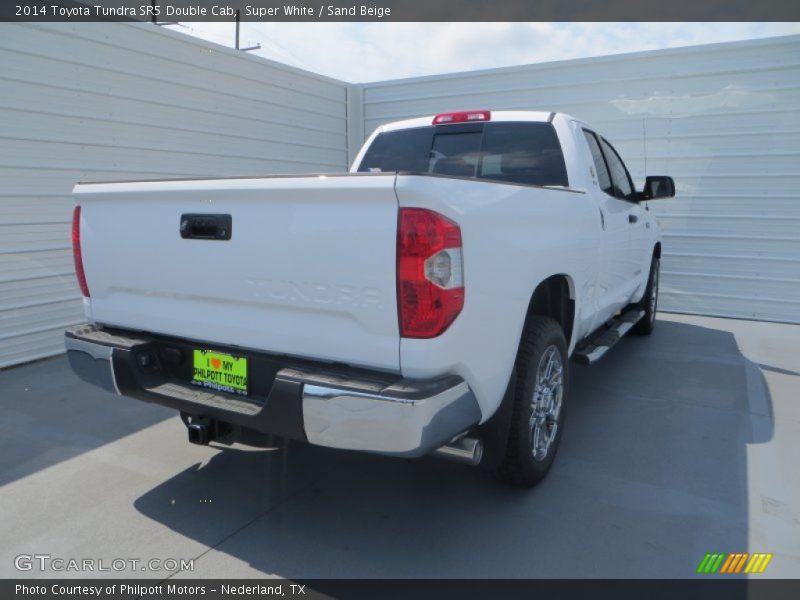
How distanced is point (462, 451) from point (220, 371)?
1.10 meters

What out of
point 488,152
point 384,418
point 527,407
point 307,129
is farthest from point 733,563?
point 307,129

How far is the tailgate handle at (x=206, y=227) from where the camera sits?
8.25ft

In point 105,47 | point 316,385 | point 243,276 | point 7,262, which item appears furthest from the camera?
point 105,47

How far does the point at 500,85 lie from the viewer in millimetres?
9070

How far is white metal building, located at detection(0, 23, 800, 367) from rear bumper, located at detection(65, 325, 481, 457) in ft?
12.1

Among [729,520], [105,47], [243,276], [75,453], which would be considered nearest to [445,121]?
[243,276]

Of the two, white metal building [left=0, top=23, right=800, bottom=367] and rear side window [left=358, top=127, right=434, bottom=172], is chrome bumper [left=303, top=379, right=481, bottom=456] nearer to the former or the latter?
rear side window [left=358, top=127, right=434, bottom=172]

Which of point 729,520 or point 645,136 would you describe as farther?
point 645,136

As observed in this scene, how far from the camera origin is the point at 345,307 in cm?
226

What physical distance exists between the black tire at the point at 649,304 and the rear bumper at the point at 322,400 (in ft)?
15.3

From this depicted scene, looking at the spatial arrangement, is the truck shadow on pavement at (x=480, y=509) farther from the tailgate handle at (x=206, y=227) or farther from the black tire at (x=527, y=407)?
the tailgate handle at (x=206, y=227)

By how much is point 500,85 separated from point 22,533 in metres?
8.30

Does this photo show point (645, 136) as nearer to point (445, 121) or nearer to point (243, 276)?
point (445, 121)

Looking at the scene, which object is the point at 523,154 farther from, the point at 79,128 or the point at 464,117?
the point at 79,128
